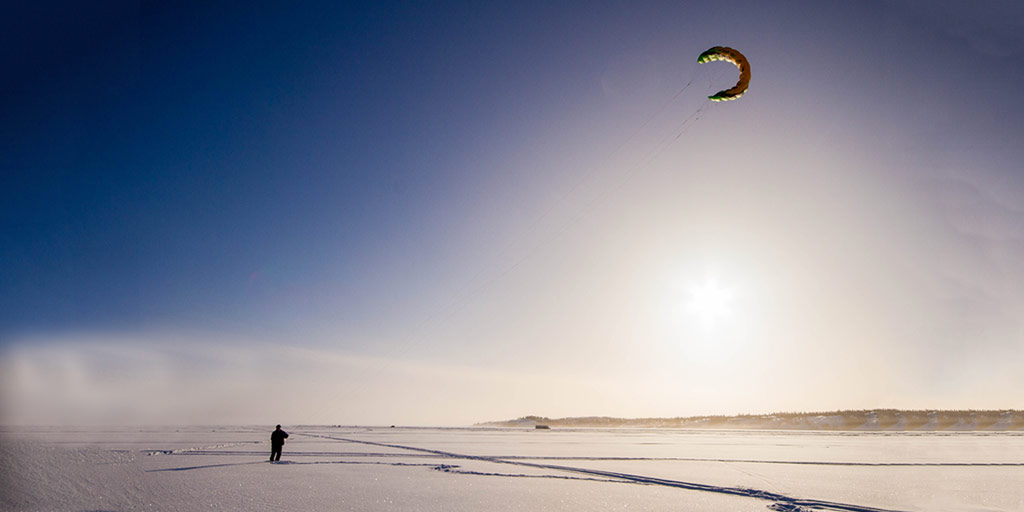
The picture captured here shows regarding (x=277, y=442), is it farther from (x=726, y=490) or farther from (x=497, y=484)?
(x=726, y=490)

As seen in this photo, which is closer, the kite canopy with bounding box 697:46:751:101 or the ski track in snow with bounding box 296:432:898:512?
the ski track in snow with bounding box 296:432:898:512

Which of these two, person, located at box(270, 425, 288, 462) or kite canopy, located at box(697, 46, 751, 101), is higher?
kite canopy, located at box(697, 46, 751, 101)

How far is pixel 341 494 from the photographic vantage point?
520 inches

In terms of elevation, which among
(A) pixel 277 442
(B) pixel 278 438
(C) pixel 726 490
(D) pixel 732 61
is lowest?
(C) pixel 726 490

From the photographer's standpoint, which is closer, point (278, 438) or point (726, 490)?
point (726, 490)

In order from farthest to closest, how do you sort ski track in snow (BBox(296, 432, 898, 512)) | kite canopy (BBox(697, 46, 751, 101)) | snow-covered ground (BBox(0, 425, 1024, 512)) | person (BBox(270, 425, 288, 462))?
1. person (BBox(270, 425, 288, 462))
2. kite canopy (BBox(697, 46, 751, 101))
3. snow-covered ground (BBox(0, 425, 1024, 512))
4. ski track in snow (BBox(296, 432, 898, 512))

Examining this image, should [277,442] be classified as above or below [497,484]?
above

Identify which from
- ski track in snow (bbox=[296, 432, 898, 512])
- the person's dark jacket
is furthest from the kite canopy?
the person's dark jacket

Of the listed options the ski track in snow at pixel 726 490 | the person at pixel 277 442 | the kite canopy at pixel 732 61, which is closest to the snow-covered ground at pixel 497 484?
the ski track in snow at pixel 726 490

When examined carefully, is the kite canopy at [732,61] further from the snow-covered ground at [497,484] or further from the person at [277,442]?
the person at [277,442]

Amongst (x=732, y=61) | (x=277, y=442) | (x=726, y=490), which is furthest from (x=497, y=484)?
(x=732, y=61)

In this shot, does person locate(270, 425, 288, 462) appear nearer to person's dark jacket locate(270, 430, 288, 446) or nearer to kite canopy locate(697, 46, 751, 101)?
person's dark jacket locate(270, 430, 288, 446)

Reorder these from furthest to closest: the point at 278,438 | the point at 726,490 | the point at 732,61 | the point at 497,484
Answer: the point at 278,438, the point at 732,61, the point at 497,484, the point at 726,490

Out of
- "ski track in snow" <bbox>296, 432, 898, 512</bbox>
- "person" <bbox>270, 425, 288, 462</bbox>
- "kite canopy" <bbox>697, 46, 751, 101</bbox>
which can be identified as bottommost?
"ski track in snow" <bbox>296, 432, 898, 512</bbox>
